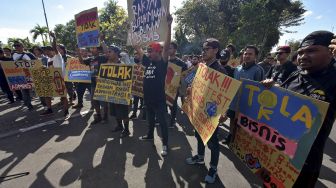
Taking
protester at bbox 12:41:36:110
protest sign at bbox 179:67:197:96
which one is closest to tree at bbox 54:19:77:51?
protester at bbox 12:41:36:110

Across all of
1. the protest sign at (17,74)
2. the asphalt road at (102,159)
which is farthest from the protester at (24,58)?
the asphalt road at (102,159)

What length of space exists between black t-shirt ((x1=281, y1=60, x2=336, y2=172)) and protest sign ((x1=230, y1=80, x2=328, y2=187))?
0.38 feet

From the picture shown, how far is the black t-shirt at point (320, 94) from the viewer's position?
199 centimetres

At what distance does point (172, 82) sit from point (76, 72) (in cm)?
389

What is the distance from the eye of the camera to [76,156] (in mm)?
4566

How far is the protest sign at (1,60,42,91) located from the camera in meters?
7.88

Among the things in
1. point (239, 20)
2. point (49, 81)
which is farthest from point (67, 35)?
point (49, 81)

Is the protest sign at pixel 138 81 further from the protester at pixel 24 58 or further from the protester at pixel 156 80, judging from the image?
the protester at pixel 24 58

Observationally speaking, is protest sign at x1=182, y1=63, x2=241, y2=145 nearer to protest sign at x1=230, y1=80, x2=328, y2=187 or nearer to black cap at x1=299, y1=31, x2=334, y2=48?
protest sign at x1=230, y1=80, x2=328, y2=187

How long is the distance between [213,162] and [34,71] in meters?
6.17

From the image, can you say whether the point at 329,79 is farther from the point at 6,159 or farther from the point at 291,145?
the point at 6,159

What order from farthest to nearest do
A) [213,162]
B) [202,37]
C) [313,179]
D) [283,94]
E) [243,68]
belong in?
[202,37], [243,68], [213,162], [283,94], [313,179]

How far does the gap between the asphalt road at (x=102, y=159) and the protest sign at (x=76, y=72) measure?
1862 mm

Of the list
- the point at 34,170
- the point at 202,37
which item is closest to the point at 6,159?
the point at 34,170
